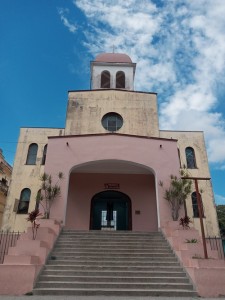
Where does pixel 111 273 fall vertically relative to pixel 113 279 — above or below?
above

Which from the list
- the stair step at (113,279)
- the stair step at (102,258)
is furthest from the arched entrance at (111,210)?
the stair step at (113,279)

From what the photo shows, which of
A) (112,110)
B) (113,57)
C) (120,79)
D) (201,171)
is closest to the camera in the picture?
(201,171)

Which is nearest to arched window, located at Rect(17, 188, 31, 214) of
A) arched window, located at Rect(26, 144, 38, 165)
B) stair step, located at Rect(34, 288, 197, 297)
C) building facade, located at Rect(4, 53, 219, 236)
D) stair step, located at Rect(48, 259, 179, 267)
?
building facade, located at Rect(4, 53, 219, 236)

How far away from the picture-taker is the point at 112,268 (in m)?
7.57

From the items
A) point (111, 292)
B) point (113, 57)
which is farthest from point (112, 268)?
point (113, 57)

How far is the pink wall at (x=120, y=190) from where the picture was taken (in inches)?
531

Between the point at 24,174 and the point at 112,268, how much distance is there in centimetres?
1040

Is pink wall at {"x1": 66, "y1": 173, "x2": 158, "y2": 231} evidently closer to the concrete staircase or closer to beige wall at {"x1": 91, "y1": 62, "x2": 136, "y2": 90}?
the concrete staircase

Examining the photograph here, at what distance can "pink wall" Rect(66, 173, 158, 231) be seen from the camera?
13.5m

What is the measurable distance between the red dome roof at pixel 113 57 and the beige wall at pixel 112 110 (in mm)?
4983

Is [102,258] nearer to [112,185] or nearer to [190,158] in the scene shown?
[112,185]

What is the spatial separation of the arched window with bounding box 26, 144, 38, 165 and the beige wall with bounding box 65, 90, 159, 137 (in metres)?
2.77

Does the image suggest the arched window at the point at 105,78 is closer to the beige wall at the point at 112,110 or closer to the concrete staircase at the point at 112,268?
the beige wall at the point at 112,110

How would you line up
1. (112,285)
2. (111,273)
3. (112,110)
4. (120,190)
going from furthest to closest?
(112,110), (120,190), (111,273), (112,285)
